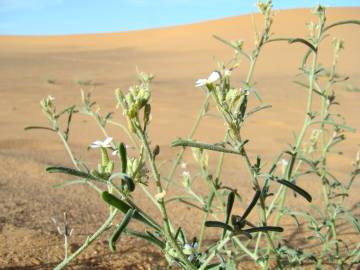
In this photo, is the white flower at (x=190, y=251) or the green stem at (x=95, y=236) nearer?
the green stem at (x=95, y=236)

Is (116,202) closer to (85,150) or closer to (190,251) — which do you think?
(190,251)

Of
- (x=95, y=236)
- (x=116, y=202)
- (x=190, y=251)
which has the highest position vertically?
(x=116, y=202)

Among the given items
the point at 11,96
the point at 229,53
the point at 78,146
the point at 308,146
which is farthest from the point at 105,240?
the point at 229,53

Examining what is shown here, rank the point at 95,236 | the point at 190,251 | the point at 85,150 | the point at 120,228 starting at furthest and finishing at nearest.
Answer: the point at 85,150
the point at 190,251
the point at 95,236
the point at 120,228

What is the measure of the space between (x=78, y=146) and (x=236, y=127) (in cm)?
628

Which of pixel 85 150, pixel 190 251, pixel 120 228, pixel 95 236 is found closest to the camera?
pixel 120 228

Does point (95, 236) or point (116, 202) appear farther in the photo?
point (95, 236)

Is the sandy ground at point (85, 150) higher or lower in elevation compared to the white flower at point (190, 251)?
lower

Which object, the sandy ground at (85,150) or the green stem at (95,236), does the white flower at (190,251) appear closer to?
the green stem at (95,236)

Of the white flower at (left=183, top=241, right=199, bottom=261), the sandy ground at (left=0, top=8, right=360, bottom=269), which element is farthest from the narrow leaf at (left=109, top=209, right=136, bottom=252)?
the sandy ground at (left=0, top=8, right=360, bottom=269)

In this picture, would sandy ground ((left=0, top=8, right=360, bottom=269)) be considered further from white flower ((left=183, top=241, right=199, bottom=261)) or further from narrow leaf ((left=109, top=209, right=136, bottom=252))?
narrow leaf ((left=109, top=209, right=136, bottom=252))

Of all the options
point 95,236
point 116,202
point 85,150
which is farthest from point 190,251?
point 85,150

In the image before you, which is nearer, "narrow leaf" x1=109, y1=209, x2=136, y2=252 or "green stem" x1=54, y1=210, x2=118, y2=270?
"narrow leaf" x1=109, y1=209, x2=136, y2=252

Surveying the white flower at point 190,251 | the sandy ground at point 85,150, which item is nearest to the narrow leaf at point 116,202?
the white flower at point 190,251
